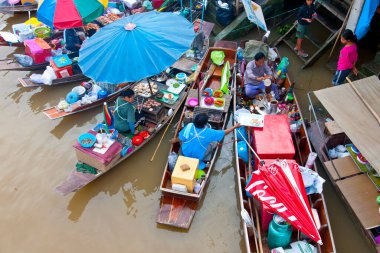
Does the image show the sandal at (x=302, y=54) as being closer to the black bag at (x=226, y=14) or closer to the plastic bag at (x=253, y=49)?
the plastic bag at (x=253, y=49)

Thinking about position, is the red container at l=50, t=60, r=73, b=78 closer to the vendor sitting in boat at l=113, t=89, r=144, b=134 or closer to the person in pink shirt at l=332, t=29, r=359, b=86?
the vendor sitting in boat at l=113, t=89, r=144, b=134

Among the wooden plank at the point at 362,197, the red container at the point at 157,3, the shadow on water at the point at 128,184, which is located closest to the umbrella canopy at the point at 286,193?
the wooden plank at the point at 362,197

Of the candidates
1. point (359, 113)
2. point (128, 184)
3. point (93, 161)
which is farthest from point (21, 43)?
point (359, 113)

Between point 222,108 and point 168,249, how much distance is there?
350 centimetres

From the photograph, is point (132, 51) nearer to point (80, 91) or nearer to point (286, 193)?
point (80, 91)

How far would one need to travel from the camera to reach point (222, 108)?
8.12 meters

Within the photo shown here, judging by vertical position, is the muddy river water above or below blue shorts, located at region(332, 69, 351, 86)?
below

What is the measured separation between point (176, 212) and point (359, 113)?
3.84 metres

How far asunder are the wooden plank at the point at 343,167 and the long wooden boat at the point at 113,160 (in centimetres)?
390

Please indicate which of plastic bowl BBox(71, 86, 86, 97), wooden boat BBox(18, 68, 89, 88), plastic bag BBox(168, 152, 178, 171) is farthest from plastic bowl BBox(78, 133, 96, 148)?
wooden boat BBox(18, 68, 89, 88)

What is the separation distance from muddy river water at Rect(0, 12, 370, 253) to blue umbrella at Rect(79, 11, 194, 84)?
226 centimetres

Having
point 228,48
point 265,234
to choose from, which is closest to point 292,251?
point 265,234

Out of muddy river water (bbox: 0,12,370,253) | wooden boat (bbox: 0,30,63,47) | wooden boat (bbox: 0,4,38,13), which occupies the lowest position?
muddy river water (bbox: 0,12,370,253)

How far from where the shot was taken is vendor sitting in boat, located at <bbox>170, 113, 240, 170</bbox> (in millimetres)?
6605
